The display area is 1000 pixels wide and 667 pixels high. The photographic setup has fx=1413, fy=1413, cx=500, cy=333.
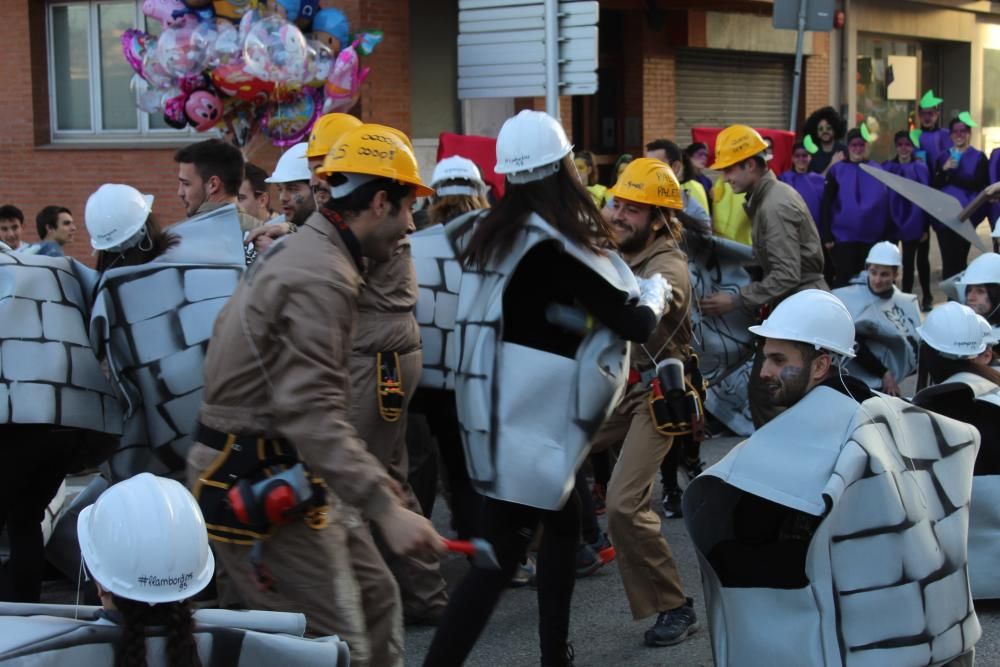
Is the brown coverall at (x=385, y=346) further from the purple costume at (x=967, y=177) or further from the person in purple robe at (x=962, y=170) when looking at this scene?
the purple costume at (x=967, y=177)

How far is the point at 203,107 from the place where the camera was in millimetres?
11344

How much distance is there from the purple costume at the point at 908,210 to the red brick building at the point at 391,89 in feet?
11.4

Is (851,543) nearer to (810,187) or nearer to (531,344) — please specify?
(531,344)

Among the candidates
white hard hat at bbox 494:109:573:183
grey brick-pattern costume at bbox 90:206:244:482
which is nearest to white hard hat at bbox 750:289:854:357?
white hard hat at bbox 494:109:573:183

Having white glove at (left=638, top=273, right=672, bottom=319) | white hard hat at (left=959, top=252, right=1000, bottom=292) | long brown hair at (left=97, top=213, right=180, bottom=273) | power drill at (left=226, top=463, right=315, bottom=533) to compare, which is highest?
long brown hair at (left=97, top=213, right=180, bottom=273)

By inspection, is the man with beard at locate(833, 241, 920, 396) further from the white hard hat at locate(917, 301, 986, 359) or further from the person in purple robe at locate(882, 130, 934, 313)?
the person in purple robe at locate(882, 130, 934, 313)

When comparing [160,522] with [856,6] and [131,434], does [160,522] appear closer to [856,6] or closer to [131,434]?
[131,434]

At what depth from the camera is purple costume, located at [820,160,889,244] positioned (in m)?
12.9

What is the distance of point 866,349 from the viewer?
7562 mm

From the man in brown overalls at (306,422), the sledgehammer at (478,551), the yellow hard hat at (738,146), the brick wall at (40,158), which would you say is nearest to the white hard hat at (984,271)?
the yellow hard hat at (738,146)

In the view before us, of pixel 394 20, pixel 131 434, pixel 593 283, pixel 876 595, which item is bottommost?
pixel 876 595

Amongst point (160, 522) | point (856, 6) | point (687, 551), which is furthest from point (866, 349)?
point (856, 6)

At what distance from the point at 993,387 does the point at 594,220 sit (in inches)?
85.1

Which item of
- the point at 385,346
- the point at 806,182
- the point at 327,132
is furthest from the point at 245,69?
the point at 385,346
